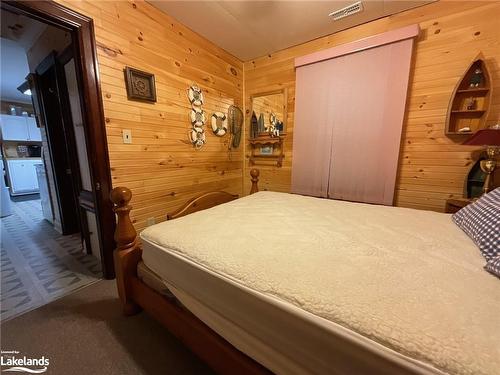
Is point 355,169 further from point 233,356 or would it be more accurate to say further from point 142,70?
point 142,70

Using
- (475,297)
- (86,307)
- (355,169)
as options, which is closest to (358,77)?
(355,169)

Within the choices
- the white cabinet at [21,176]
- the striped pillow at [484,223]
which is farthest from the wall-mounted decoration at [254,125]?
the white cabinet at [21,176]

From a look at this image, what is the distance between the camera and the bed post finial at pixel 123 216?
1.17 meters

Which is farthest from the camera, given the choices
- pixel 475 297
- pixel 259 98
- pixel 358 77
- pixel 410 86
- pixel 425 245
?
pixel 259 98

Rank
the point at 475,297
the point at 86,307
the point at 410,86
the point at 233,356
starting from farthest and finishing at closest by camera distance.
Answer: the point at 410,86 → the point at 86,307 → the point at 233,356 → the point at 475,297

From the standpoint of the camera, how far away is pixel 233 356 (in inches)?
32.5

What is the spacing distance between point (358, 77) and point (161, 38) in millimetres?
2096

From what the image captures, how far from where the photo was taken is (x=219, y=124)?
2816 mm

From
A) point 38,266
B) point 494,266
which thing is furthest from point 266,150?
point 38,266

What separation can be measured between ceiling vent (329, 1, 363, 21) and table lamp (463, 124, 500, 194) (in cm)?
154

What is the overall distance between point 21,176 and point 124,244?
240 inches

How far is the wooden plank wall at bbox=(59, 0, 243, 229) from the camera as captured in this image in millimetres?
1749

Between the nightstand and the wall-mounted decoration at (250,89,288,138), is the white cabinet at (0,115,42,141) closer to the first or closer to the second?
the wall-mounted decoration at (250,89,288,138)

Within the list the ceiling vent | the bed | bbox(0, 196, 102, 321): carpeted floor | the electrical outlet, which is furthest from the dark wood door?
the ceiling vent
